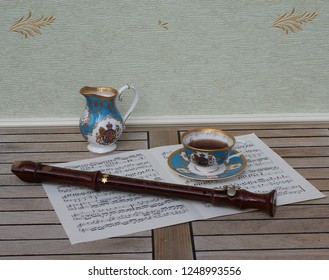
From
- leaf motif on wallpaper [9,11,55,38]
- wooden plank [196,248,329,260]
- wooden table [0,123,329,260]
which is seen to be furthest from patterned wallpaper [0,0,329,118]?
wooden plank [196,248,329,260]

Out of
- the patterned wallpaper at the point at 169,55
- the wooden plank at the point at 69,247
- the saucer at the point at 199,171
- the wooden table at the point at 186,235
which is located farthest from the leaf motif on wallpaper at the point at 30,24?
the wooden plank at the point at 69,247

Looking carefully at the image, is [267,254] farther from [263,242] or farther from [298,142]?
[298,142]

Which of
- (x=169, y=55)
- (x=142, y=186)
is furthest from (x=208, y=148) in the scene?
(x=169, y=55)

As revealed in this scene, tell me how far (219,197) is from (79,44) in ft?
1.53

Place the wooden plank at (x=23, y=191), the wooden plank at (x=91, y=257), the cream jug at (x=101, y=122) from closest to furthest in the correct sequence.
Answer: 1. the wooden plank at (x=91, y=257)
2. the wooden plank at (x=23, y=191)
3. the cream jug at (x=101, y=122)

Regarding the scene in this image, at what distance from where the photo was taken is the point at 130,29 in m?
1.06

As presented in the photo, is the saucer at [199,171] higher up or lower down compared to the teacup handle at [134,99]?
lower down

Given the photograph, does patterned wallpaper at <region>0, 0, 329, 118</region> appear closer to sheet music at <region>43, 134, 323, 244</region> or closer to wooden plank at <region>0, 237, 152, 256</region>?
sheet music at <region>43, 134, 323, 244</region>

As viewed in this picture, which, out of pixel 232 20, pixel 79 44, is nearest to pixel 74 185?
pixel 79 44

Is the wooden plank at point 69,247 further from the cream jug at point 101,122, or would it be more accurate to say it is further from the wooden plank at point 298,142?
the wooden plank at point 298,142

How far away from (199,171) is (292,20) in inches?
15.8

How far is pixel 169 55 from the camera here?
108cm

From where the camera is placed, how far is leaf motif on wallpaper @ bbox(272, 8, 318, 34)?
41.9 inches

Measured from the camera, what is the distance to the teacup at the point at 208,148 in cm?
87
